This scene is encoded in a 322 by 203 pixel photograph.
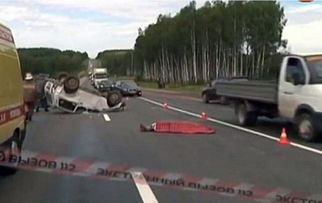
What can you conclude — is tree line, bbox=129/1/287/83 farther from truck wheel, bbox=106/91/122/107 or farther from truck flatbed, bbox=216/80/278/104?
truck flatbed, bbox=216/80/278/104

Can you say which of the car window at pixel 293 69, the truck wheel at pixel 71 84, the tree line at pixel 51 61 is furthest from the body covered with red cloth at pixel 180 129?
the tree line at pixel 51 61

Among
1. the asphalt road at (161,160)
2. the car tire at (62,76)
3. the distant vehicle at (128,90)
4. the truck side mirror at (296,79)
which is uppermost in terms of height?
the truck side mirror at (296,79)

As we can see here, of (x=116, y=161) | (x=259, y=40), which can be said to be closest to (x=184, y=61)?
(x=259, y=40)

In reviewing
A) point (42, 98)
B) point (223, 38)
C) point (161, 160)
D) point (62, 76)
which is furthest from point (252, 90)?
point (223, 38)

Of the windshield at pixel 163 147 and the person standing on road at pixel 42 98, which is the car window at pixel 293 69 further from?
the person standing on road at pixel 42 98

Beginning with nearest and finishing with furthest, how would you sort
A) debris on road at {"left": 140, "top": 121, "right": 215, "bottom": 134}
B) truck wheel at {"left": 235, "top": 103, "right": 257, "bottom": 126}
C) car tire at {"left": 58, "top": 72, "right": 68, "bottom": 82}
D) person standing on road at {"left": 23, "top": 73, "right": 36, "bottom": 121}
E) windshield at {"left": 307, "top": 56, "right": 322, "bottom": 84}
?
windshield at {"left": 307, "top": 56, "right": 322, "bottom": 84} < debris on road at {"left": 140, "top": 121, "right": 215, "bottom": 134} < truck wheel at {"left": 235, "top": 103, "right": 257, "bottom": 126} < person standing on road at {"left": 23, "top": 73, "right": 36, "bottom": 121} < car tire at {"left": 58, "top": 72, "right": 68, "bottom": 82}

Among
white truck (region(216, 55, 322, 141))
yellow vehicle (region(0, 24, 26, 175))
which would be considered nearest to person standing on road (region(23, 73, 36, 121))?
white truck (region(216, 55, 322, 141))

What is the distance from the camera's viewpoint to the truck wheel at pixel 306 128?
50.6 ft

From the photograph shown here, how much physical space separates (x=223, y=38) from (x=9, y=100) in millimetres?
87380

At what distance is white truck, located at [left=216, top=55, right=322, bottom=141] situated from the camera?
15.5 metres

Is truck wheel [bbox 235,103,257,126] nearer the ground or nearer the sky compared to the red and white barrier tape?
nearer the ground

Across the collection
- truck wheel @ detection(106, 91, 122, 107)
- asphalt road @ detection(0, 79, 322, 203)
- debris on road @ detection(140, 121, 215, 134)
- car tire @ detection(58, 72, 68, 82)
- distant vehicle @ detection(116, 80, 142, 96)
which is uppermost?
car tire @ detection(58, 72, 68, 82)

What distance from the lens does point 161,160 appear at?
12.2 metres

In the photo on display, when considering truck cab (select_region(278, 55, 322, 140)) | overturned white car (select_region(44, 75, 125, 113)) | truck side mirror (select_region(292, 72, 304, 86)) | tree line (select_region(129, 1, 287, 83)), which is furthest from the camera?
tree line (select_region(129, 1, 287, 83))
